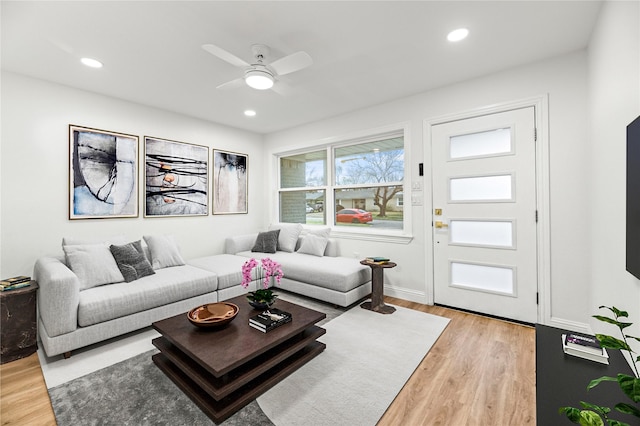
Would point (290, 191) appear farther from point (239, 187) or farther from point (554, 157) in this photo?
point (554, 157)

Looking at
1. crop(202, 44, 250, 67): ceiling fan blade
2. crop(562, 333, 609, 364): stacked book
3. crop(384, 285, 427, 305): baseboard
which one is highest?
crop(202, 44, 250, 67): ceiling fan blade

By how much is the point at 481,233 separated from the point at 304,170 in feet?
10.3

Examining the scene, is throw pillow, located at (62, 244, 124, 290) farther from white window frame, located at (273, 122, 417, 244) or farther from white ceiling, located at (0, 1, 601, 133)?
white window frame, located at (273, 122, 417, 244)

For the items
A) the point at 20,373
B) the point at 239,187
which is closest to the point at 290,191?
the point at 239,187

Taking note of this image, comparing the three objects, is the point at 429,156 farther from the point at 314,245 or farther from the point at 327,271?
the point at 314,245

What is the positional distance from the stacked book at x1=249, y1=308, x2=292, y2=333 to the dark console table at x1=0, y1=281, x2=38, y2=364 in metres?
1.97

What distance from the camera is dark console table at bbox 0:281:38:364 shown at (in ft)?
7.71

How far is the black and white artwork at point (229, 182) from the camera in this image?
4801 millimetres

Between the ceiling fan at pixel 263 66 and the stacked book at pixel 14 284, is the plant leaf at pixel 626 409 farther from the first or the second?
the stacked book at pixel 14 284

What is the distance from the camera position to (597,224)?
7.62 ft

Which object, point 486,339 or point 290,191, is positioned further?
point 290,191

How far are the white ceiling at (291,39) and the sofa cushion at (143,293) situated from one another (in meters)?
2.20

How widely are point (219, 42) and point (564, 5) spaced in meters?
2.69

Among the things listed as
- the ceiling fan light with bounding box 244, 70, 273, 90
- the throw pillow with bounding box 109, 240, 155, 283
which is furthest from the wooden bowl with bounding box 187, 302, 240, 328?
the ceiling fan light with bounding box 244, 70, 273, 90
